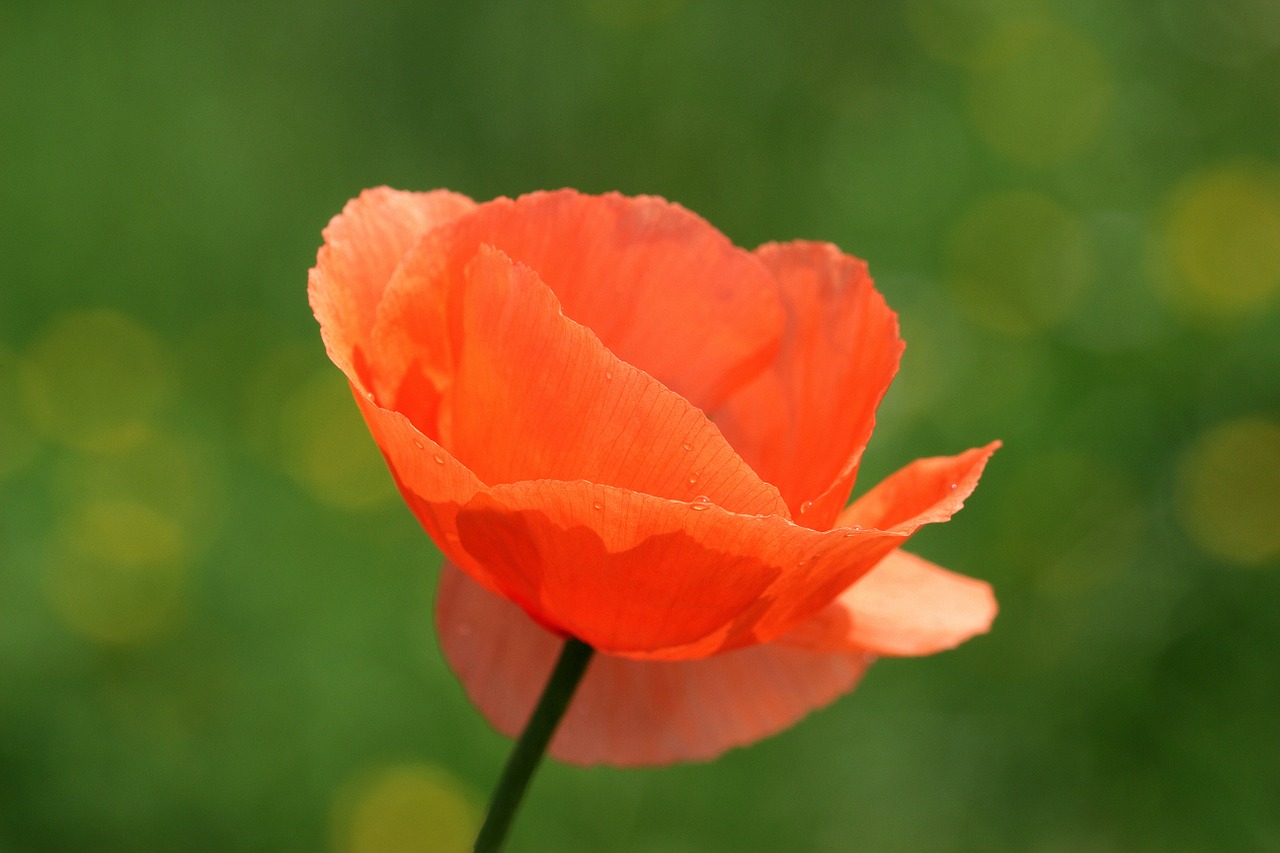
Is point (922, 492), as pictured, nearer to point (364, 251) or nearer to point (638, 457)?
point (638, 457)

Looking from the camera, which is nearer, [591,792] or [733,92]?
[591,792]

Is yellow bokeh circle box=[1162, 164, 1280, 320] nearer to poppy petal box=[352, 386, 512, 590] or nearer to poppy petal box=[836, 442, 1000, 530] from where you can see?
poppy petal box=[836, 442, 1000, 530]

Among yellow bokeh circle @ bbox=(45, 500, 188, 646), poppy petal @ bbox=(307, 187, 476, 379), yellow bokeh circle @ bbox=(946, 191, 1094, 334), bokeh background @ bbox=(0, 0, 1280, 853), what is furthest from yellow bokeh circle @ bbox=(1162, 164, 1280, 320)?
poppy petal @ bbox=(307, 187, 476, 379)

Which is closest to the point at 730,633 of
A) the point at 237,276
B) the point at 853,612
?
the point at 853,612

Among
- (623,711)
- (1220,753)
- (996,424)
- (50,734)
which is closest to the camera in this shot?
(623,711)

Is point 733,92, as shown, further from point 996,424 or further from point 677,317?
point 677,317

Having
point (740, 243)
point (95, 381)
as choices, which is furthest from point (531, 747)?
point (740, 243)

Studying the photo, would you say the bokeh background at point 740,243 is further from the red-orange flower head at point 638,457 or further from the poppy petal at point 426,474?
the poppy petal at point 426,474
